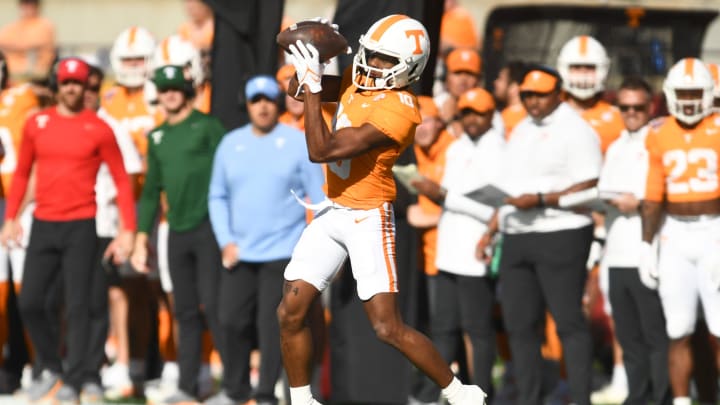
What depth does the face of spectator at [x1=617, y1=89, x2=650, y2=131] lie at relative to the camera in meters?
11.3

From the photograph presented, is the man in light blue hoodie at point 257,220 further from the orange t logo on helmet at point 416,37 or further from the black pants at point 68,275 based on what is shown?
the orange t logo on helmet at point 416,37

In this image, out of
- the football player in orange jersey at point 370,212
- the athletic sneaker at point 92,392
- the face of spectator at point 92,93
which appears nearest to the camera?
the football player in orange jersey at point 370,212

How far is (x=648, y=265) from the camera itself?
10.9 m

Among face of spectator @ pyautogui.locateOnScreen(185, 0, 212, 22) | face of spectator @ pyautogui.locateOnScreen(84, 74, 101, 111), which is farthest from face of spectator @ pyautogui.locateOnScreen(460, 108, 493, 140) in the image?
face of spectator @ pyautogui.locateOnScreen(185, 0, 212, 22)

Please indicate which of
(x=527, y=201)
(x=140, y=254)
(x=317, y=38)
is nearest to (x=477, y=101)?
(x=527, y=201)

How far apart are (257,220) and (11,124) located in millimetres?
2250

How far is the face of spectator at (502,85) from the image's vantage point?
13250 millimetres

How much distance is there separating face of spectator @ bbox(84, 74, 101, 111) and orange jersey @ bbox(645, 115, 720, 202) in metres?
3.68

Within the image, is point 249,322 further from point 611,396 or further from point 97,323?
point 611,396

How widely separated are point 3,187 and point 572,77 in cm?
374

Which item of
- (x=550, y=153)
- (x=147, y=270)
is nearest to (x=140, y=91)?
(x=147, y=270)

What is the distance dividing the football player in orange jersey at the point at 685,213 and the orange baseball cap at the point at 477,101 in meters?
1.13

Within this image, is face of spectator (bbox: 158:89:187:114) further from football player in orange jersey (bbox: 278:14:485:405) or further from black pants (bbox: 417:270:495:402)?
football player in orange jersey (bbox: 278:14:485:405)

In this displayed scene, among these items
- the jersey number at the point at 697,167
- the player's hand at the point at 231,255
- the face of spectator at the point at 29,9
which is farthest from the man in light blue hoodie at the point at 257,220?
the face of spectator at the point at 29,9
